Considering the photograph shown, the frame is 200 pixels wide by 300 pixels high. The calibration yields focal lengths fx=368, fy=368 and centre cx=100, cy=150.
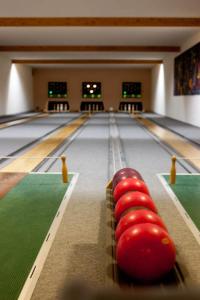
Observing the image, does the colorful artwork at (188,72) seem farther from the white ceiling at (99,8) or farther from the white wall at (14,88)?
the white wall at (14,88)

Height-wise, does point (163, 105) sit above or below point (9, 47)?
below

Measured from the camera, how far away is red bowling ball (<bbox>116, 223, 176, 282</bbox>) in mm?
2000

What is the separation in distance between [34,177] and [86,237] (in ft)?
6.67

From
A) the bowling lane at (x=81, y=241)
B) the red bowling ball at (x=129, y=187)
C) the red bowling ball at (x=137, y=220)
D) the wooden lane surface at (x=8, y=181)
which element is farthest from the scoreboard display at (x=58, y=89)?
the red bowling ball at (x=137, y=220)

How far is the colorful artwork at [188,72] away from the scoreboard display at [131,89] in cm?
878

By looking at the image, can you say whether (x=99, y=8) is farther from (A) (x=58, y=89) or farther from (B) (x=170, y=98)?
(A) (x=58, y=89)

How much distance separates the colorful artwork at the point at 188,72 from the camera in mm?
10992

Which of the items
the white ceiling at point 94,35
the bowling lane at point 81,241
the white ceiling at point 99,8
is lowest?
the bowling lane at point 81,241

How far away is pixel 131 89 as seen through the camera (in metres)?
23.1

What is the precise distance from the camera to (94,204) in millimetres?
3578

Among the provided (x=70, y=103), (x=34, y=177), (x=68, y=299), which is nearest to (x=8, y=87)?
(x=70, y=103)

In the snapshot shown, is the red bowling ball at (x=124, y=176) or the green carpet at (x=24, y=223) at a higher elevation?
the red bowling ball at (x=124, y=176)

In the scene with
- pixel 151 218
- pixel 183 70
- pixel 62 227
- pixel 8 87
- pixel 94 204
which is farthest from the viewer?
pixel 8 87

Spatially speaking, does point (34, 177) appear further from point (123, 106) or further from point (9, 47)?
point (123, 106)
